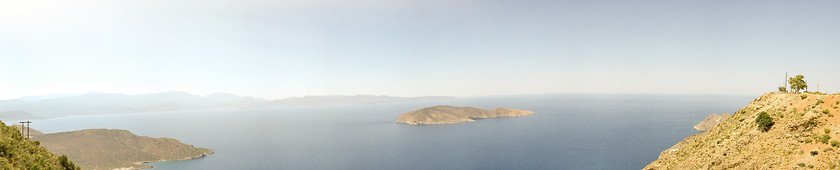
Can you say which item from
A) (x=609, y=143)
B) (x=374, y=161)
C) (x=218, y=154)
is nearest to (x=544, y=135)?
(x=609, y=143)

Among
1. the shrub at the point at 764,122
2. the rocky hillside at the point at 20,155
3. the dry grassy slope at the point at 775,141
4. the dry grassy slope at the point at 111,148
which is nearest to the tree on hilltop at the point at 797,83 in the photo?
the dry grassy slope at the point at 775,141

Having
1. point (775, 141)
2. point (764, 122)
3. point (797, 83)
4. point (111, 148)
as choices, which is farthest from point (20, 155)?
point (111, 148)

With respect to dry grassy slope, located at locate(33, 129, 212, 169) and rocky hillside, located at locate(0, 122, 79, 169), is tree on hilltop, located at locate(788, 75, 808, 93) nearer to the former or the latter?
rocky hillside, located at locate(0, 122, 79, 169)

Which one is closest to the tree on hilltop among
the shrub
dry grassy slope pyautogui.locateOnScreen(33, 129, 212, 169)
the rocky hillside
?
the shrub

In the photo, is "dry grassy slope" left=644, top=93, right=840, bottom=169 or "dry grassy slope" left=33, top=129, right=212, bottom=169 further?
"dry grassy slope" left=33, top=129, right=212, bottom=169

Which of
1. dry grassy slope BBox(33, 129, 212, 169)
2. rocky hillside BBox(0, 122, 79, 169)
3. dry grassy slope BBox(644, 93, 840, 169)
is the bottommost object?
dry grassy slope BBox(33, 129, 212, 169)

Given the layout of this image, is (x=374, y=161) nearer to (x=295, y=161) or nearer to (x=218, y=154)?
(x=295, y=161)

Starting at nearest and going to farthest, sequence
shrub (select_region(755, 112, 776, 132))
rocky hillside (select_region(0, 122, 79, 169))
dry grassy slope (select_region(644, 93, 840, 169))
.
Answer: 1. dry grassy slope (select_region(644, 93, 840, 169))
2. shrub (select_region(755, 112, 776, 132))
3. rocky hillside (select_region(0, 122, 79, 169))
